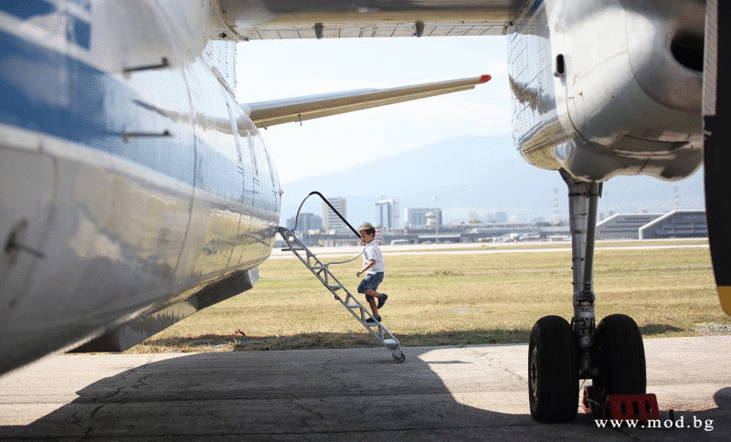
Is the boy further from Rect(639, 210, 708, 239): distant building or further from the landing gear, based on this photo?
Rect(639, 210, 708, 239): distant building

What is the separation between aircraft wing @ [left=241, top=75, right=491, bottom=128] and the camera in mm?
10023

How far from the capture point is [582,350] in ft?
21.6

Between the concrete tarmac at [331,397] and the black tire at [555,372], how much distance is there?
0.56ft

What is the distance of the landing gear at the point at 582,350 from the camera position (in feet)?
20.7

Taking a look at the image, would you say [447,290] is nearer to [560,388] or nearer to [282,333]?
[282,333]

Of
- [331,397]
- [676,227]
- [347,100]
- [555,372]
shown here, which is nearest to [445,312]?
[347,100]

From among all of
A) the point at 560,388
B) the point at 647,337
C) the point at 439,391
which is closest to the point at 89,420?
the point at 439,391

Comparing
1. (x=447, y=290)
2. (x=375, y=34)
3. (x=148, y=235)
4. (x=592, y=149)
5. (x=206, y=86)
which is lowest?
(x=447, y=290)

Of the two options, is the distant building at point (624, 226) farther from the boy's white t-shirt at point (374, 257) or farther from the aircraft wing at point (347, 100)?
the aircraft wing at point (347, 100)

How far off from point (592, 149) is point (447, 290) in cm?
1893

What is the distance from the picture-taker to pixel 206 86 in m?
5.50

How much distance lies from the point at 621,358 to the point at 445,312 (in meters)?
11.5

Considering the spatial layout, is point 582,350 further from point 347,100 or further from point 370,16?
point 347,100
